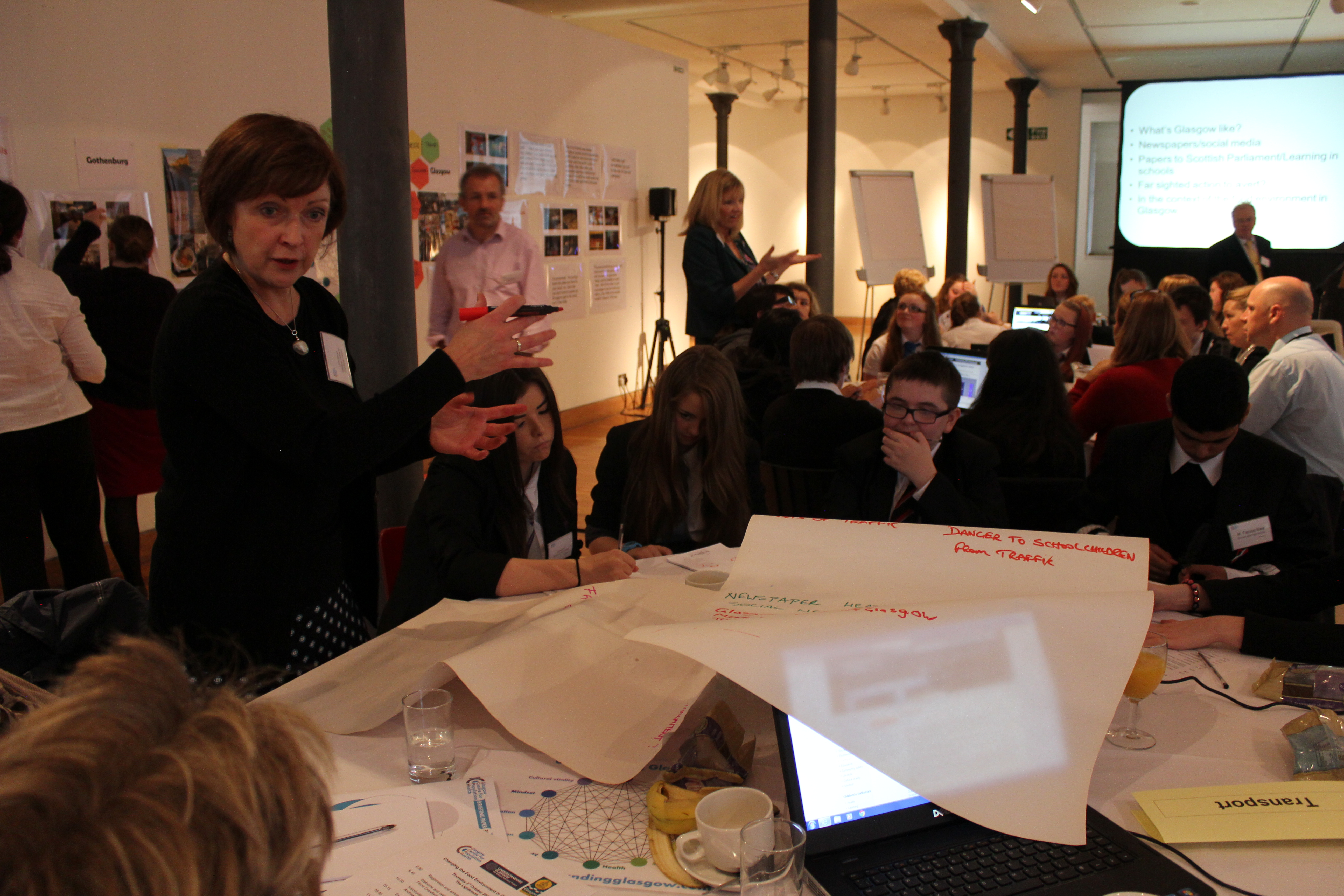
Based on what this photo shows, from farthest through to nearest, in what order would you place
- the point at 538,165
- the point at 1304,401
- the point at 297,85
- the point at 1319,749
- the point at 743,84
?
1. the point at 743,84
2. the point at 538,165
3. the point at 297,85
4. the point at 1304,401
5. the point at 1319,749

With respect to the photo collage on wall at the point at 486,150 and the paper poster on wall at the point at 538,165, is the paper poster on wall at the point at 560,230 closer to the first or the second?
the paper poster on wall at the point at 538,165

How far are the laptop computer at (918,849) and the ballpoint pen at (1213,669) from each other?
1.78 ft

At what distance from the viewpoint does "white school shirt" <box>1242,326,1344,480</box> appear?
11.3 ft

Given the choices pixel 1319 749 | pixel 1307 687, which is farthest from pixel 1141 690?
pixel 1307 687

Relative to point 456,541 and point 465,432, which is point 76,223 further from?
point 465,432

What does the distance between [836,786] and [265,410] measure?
39.7 inches

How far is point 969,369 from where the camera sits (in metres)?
4.18

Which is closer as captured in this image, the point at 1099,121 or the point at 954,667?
the point at 954,667

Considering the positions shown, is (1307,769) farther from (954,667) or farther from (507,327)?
(507,327)

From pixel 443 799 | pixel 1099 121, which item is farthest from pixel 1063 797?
pixel 1099 121

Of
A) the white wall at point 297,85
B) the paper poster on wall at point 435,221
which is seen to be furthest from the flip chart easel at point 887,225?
the paper poster on wall at point 435,221

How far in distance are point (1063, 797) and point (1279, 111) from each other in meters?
12.3

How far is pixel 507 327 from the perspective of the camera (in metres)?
1.54

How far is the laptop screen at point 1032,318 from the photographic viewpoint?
636 cm
